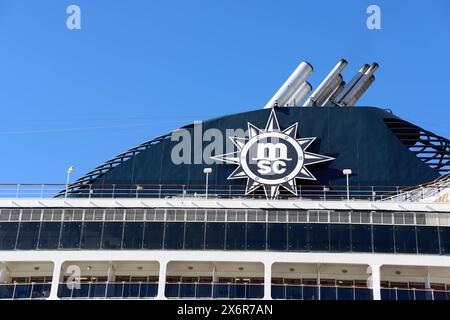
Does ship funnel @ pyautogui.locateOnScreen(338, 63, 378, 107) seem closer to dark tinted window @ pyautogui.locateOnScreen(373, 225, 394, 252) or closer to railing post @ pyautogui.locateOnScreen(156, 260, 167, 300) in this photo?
dark tinted window @ pyautogui.locateOnScreen(373, 225, 394, 252)

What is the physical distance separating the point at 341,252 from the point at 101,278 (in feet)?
42.0

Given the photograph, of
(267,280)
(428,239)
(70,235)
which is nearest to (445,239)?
(428,239)

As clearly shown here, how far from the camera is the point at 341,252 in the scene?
4325 cm

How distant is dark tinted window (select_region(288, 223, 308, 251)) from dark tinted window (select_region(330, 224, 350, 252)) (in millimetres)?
1417

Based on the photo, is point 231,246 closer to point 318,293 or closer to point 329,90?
point 318,293

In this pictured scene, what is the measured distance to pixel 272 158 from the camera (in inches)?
1977

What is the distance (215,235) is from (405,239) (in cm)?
1000

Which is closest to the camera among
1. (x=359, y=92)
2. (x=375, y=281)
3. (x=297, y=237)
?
(x=375, y=281)

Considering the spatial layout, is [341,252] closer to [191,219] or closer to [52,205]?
[191,219]

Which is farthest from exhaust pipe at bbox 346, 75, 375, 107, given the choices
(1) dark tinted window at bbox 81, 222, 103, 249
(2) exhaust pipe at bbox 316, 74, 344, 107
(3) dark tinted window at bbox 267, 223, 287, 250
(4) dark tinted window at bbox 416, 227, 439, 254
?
(1) dark tinted window at bbox 81, 222, 103, 249

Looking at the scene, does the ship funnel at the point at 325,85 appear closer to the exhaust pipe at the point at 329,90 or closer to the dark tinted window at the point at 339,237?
the exhaust pipe at the point at 329,90

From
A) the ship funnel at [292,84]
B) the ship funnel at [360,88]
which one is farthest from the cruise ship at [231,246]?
the ship funnel at [360,88]

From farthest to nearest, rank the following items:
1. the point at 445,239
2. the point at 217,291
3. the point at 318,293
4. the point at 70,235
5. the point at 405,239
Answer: the point at 70,235 → the point at 405,239 → the point at 445,239 → the point at 217,291 → the point at 318,293

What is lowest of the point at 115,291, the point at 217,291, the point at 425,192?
the point at 115,291
